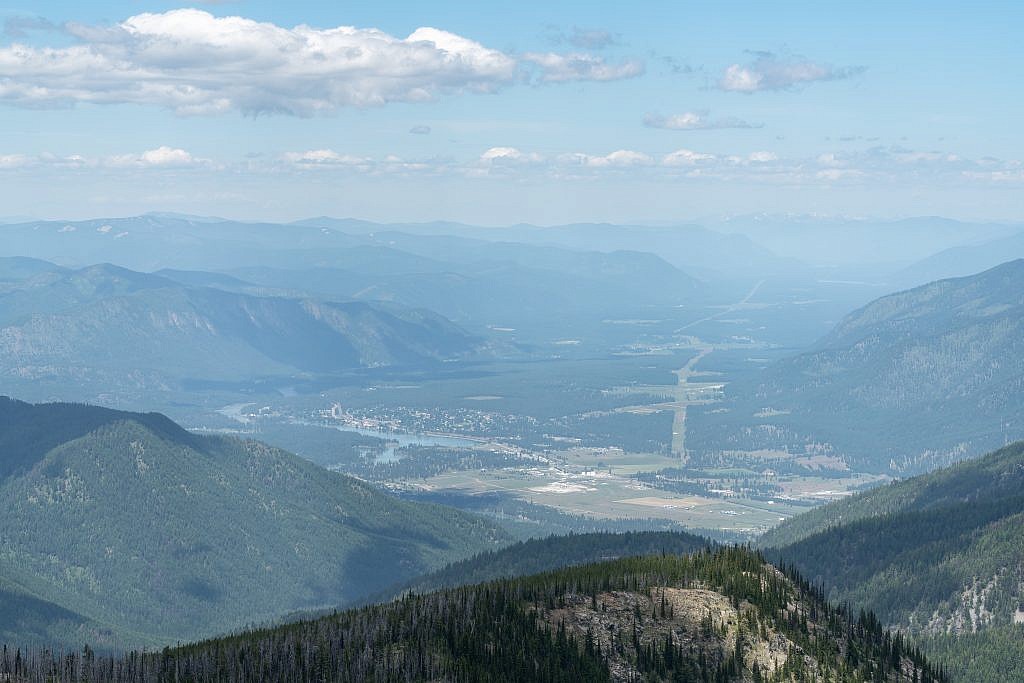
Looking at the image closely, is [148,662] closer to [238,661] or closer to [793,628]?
[238,661]

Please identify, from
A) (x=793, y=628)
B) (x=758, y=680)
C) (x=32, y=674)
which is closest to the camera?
(x=32, y=674)

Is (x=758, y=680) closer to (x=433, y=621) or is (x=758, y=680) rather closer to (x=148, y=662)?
(x=433, y=621)

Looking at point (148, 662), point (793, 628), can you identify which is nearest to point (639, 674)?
point (793, 628)

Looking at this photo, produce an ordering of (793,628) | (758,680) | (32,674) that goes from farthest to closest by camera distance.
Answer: (793,628), (758,680), (32,674)

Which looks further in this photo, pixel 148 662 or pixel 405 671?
pixel 148 662

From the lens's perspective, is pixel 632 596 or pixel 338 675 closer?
pixel 338 675

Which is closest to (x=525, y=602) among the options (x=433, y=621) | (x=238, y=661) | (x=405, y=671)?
(x=433, y=621)

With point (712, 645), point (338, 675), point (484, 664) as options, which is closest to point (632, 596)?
point (712, 645)

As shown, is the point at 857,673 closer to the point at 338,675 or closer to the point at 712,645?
the point at 712,645
